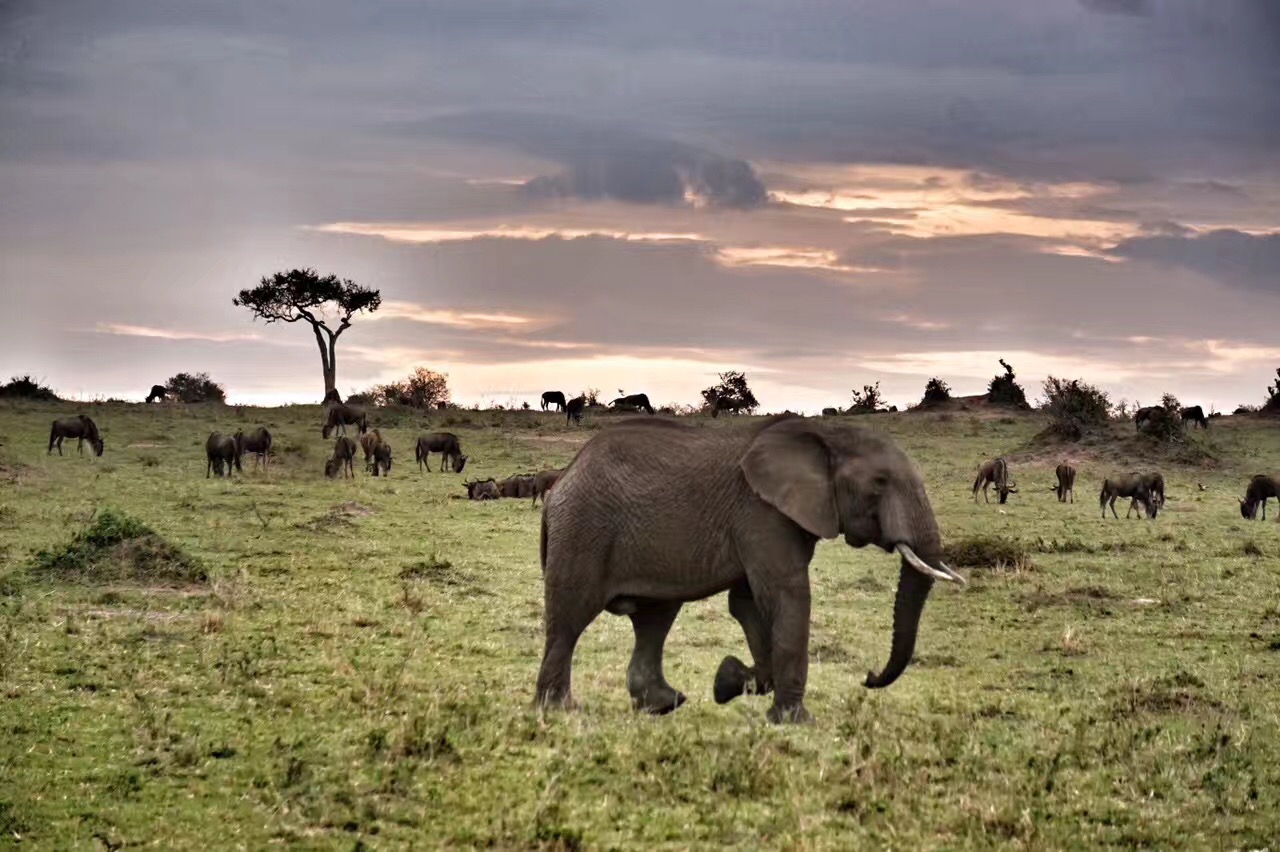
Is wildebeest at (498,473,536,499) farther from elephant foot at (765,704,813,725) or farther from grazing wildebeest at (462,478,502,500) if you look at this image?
elephant foot at (765,704,813,725)

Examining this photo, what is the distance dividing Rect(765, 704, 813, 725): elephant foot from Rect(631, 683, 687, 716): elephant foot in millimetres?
800

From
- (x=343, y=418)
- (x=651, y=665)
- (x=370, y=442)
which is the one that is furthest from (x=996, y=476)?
(x=651, y=665)

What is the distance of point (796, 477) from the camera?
11.7m

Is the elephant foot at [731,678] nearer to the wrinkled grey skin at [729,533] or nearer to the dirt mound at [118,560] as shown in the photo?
the wrinkled grey skin at [729,533]

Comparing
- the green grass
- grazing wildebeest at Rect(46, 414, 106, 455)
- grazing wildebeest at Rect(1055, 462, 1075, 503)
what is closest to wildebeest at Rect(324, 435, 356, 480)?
grazing wildebeest at Rect(46, 414, 106, 455)

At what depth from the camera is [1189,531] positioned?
29750 millimetres

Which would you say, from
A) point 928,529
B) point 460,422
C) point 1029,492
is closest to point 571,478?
point 928,529

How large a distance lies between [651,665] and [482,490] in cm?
2311

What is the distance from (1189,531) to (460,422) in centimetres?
3103

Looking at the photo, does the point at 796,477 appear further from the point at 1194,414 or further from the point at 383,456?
the point at 1194,414

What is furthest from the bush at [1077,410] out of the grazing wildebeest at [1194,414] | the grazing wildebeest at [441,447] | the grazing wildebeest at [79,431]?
the grazing wildebeest at [79,431]

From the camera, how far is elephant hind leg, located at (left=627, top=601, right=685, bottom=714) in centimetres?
1223

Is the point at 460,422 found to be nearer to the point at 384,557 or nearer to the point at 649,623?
the point at 384,557

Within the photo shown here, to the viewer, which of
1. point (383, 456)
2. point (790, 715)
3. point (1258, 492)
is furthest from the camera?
point (383, 456)
